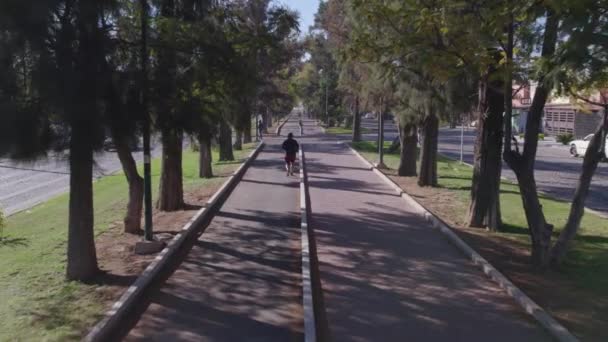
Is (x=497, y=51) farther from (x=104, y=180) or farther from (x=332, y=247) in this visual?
(x=104, y=180)

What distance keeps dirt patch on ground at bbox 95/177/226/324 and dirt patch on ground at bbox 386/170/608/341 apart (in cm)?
546

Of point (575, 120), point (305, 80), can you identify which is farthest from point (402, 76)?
point (305, 80)

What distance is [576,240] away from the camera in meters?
11.0

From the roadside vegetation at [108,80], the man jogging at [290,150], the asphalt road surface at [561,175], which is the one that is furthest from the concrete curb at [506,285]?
the man jogging at [290,150]

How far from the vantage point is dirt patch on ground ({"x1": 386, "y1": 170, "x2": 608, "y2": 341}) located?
6.47m

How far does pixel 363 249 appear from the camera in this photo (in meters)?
10.1

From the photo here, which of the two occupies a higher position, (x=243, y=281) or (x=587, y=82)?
(x=587, y=82)

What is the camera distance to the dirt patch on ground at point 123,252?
26.0ft

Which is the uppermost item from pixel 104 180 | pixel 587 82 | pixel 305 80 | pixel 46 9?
pixel 305 80

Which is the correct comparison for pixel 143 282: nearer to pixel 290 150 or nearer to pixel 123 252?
pixel 123 252

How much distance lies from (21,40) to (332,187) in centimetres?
1199

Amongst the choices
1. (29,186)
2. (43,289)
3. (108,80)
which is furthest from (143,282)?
(29,186)

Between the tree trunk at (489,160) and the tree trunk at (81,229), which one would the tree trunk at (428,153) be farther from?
the tree trunk at (81,229)

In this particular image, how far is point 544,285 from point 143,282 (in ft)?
18.1
